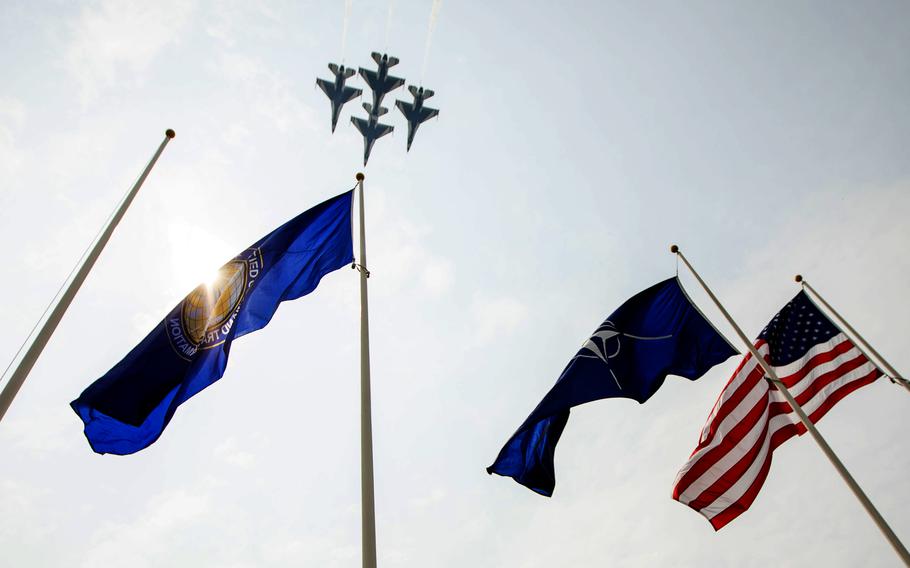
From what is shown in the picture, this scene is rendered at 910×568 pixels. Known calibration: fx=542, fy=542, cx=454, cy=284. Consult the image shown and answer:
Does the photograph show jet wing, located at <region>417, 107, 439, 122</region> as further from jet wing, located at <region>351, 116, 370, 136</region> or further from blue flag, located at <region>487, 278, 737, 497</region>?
blue flag, located at <region>487, 278, 737, 497</region>

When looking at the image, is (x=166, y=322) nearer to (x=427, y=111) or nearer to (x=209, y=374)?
(x=209, y=374)

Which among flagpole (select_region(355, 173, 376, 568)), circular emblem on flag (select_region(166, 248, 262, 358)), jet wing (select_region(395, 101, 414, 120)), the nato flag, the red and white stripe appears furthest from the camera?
jet wing (select_region(395, 101, 414, 120))

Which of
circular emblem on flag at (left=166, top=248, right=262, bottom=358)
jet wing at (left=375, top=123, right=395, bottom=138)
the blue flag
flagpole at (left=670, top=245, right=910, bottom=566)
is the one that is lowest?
flagpole at (left=670, top=245, right=910, bottom=566)

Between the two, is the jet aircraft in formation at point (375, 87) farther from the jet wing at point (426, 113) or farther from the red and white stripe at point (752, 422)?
the red and white stripe at point (752, 422)

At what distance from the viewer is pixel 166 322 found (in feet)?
28.6

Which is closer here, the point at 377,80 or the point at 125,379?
the point at 125,379

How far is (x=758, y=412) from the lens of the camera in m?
9.77

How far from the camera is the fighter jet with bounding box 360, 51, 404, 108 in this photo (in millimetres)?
36406

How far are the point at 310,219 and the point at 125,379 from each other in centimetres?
409

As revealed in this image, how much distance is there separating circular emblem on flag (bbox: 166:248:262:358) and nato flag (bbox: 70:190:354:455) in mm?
15

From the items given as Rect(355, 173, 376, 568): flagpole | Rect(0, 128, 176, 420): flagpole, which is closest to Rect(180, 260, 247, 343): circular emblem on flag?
Rect(0, 128, 176, 420): flagpole

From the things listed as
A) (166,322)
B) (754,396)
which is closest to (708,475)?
(754,396)

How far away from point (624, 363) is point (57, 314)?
887 centimetres

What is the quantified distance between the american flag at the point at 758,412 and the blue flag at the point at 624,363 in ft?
2.66
